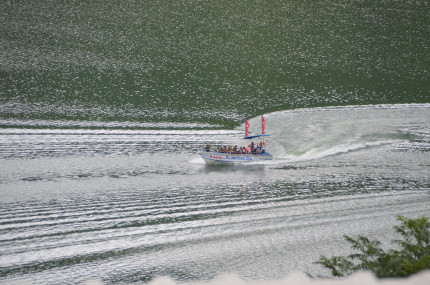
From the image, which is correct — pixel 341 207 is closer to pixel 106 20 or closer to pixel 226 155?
pixel 226 155

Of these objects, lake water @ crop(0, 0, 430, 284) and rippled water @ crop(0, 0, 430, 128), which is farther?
rippled water @ crop(0, 0, 430, 128)

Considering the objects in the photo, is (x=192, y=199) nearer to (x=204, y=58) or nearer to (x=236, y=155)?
(x=236, y=155)

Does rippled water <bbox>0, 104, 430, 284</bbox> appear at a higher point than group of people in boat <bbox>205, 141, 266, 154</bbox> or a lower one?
lower

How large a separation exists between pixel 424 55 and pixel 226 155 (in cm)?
5954

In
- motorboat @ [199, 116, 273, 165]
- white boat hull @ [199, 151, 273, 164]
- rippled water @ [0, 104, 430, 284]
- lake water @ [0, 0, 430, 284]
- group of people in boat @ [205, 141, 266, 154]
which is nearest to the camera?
rippled water @ [0, 104, 430, 284]

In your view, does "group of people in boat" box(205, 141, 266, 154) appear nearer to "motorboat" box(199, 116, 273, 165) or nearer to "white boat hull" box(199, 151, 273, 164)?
"motorboat" box(199, 116, 273, 165)

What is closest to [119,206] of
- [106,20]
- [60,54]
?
[60,54]

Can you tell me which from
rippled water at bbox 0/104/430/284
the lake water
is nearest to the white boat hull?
rippled water at bbox 0/104/430/284

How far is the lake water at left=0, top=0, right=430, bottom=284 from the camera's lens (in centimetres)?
3014

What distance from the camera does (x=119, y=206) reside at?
118ft

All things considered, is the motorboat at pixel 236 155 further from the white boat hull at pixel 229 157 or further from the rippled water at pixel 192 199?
the rippled water at pixel 192 199

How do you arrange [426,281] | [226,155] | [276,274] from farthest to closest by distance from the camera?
[226,155]
[276,274]
[426,281]

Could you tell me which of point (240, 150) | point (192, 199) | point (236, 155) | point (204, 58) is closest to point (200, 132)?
point (240, 150)

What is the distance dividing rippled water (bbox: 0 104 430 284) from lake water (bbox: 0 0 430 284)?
16 centimetres
